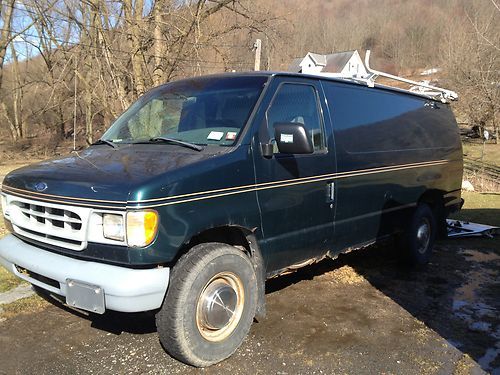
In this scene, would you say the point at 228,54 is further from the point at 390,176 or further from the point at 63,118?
the point at 63,118

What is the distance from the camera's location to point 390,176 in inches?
210

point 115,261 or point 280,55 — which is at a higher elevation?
point 280,55

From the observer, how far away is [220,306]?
11.6 feet

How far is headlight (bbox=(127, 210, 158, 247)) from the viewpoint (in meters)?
3.05

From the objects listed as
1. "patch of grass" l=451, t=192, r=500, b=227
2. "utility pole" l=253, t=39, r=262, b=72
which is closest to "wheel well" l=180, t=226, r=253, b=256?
"patch of grass" l=451, t=192, r=500, b=227

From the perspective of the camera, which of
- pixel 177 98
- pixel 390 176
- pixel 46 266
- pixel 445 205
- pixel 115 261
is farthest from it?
pixel 445 205

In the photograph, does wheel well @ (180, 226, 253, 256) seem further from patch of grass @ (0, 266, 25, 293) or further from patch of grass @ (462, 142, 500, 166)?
patch of grass @ (462, 142, 500, 166)

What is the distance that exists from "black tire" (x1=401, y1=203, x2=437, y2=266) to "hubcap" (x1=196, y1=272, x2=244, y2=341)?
2.93m

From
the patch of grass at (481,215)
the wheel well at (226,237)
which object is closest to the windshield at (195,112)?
the wheel well at (226,237)

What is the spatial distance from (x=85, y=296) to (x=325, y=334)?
2.04 meters

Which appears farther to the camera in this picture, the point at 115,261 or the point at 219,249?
the point at 219,249

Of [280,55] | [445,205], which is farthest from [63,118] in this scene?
[445,205]

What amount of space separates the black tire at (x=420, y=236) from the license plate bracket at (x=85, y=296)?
12.9ft

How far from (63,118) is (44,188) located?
29.9 metres
